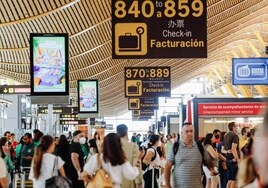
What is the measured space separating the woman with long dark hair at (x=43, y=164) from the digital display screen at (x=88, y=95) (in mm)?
18351

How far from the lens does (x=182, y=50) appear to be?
11586mm

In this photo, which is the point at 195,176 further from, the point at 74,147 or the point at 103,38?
the point at 103,38

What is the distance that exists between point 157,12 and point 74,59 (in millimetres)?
20241

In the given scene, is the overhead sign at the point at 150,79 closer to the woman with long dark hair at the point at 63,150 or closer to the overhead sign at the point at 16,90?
the overhead sign at the point at 16,90

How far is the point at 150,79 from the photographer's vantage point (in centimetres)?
2462

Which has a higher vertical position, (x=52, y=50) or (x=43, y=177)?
(x=52, y=50)

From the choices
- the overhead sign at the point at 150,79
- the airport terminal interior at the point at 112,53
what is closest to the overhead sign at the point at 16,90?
the airport terminal interior at the point at 112,53

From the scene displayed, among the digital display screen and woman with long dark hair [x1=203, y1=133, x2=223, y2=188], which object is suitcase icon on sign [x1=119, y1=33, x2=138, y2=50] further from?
the digital display screen

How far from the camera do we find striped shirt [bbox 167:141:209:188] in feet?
26.1

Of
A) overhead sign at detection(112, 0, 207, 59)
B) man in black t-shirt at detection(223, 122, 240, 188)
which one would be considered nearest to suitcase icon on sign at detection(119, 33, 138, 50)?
overhead sign at detection(112, 0, 207, 59)

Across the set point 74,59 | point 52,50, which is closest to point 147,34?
point 52,50

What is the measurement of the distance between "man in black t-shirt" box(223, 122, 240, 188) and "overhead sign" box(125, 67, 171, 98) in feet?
34.3

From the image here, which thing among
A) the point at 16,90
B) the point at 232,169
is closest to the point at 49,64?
the point at 232,169

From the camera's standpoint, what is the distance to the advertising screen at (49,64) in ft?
41.7
